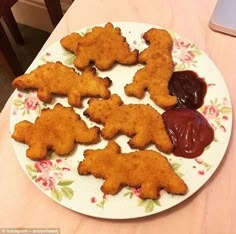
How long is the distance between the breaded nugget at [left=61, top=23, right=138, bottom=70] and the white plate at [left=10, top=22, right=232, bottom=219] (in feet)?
0.07

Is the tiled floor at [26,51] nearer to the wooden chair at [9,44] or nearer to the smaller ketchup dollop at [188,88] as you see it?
the wooden chair at [9,44]

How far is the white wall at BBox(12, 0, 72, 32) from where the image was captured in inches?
68.5

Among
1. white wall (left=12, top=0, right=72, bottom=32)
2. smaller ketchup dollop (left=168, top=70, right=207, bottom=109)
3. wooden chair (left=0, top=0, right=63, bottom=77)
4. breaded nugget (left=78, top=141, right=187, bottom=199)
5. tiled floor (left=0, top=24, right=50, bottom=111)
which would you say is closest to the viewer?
breaded nugget (left=78, top=141, right=187, bottom=199)

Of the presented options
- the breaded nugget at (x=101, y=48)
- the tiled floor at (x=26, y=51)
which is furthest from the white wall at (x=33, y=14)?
the breaded nugget at (x=101, y=48)

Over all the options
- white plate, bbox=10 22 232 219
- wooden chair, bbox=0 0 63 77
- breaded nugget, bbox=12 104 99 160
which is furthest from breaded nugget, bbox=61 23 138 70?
wooden chair, bbox=0 0 63 77

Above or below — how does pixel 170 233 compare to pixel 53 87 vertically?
below

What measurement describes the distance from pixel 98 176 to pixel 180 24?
1.46 ft

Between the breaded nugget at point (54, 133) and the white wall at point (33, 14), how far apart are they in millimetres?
1065

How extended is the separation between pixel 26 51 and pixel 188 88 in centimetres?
112

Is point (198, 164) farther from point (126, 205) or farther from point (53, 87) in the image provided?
point (53, 87)

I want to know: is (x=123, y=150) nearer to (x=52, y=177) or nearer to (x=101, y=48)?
(x=52, y=177)

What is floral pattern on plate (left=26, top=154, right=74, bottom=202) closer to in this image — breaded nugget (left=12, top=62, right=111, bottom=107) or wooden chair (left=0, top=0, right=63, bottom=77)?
breaded nugget (left=12, top=62, right=111, bottom=107)

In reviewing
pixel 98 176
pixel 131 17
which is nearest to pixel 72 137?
pixel 98 176

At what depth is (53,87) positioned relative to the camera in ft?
2.63
